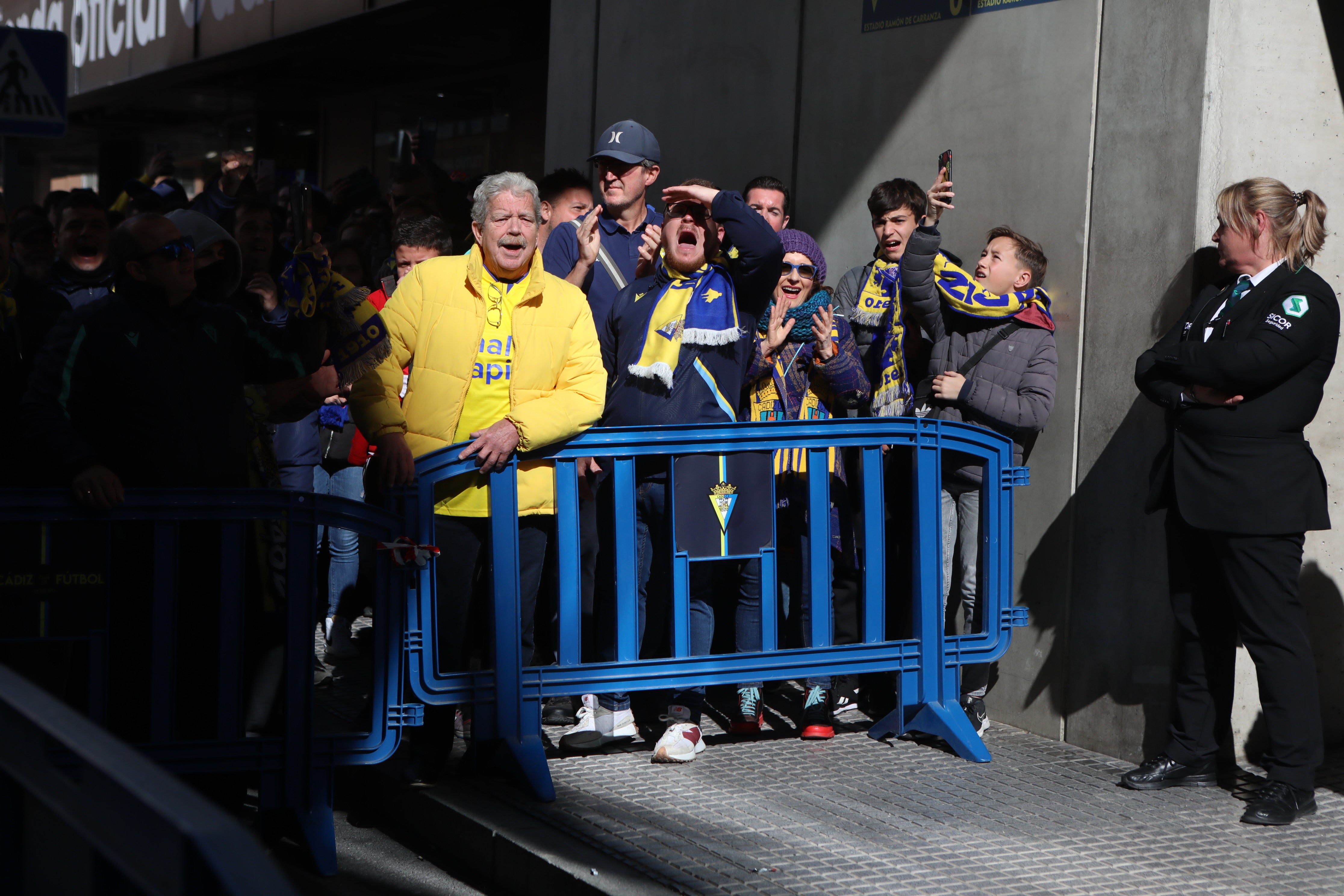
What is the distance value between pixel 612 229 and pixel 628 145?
39cm

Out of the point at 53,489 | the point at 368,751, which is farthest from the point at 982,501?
the point at 53,489

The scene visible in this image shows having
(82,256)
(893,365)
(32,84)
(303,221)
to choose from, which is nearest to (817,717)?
(893,365)

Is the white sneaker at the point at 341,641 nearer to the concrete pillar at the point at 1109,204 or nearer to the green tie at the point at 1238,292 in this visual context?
the concrete pillar at the point at 1109,204

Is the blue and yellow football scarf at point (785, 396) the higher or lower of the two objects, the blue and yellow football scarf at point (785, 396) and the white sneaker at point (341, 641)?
the higher

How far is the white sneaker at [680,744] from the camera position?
5.15m

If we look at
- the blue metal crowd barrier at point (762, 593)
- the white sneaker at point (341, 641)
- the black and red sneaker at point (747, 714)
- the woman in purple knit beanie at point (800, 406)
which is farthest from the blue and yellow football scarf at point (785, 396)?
the white sneaker at point (341, 641)

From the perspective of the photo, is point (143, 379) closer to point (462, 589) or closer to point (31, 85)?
point (462, 589)

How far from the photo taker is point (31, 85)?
8133 millimetres

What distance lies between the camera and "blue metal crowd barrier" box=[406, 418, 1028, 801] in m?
4.78

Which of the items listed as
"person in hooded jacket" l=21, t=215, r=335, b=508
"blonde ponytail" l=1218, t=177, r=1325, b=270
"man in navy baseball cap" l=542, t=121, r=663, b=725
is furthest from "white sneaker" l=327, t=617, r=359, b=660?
"blonde ponytail" l=1218, t=177, r=1325, b=270

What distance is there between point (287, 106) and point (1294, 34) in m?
13.9

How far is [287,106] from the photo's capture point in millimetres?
16891

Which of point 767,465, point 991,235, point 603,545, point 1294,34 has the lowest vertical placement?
point 603,545

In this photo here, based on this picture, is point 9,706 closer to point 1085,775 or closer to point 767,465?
point 767,465
